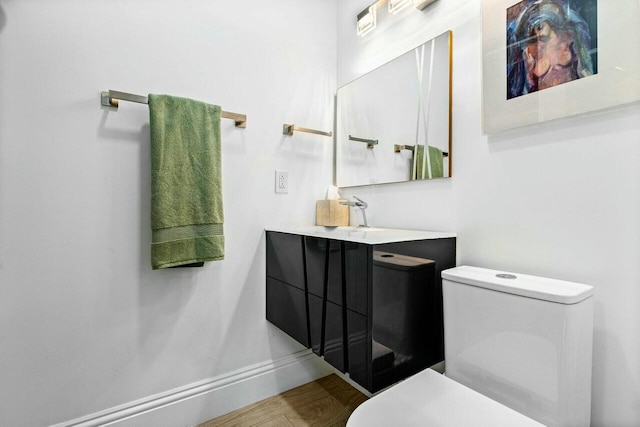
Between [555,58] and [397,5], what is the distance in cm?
84

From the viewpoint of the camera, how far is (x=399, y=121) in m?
1.50

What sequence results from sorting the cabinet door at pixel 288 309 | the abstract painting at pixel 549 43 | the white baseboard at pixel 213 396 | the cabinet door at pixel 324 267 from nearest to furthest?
the abstract painting at pixel 549 43 < the cabinet door at pixel 324 267 < the white baseboard at pixel 213 396 < the cabinet door at pixel 288 309

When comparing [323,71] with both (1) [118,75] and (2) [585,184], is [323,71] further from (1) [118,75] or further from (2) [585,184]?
(2) [585,184]

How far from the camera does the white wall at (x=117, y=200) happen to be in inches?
42.6

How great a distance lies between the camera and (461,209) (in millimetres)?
1244

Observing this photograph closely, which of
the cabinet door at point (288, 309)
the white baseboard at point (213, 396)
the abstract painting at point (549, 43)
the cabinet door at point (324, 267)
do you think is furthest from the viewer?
the cabinet door at point (288, 309)

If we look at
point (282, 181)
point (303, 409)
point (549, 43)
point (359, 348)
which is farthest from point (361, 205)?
point (303, 409)

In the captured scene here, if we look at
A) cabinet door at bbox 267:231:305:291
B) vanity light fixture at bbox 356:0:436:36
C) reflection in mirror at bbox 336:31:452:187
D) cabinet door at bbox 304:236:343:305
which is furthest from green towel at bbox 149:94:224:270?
vanity light fixture at bbox 356:0:436:36

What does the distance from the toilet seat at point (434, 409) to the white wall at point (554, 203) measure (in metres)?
0.38

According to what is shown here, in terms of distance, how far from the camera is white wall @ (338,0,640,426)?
0.86m

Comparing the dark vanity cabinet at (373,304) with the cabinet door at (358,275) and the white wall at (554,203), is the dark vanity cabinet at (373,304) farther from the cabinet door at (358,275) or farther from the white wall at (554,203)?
the white wall at (554,203)

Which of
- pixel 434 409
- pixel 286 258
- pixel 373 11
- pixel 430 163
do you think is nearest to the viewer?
pixel 434 409

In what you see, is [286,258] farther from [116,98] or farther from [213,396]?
[116,98]

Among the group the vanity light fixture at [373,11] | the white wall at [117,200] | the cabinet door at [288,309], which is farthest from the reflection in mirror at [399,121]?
the cabinet door at [288,309]
